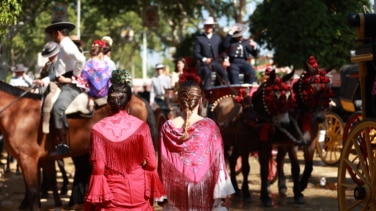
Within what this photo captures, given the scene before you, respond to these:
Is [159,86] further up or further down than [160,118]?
further up

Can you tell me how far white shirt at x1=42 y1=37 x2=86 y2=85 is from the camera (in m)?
11.2

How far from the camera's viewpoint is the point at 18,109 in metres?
11.3

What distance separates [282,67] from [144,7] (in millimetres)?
12899

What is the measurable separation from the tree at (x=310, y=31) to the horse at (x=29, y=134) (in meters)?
8.00

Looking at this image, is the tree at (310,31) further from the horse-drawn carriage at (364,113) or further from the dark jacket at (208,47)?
the horse-drawn carriage at (364,113)

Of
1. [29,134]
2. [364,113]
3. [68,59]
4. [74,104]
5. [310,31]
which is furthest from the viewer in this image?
[310,31]

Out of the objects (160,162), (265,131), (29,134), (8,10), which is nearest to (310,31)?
(265,131)

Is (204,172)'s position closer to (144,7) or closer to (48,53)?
(48,53)

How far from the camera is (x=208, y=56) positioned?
1521 cm

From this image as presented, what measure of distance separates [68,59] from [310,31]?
8.73 m

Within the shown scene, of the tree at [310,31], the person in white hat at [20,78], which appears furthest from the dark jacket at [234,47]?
the person in white hat at [20,78]

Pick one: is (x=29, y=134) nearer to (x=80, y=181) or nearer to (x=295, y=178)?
(x=80, y=181)

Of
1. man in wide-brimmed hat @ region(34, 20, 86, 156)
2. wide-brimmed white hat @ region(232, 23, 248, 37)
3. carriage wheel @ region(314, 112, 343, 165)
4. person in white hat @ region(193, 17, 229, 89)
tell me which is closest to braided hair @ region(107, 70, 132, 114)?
man in wide-brimmed hat @ region(34, 20, 86, 156)

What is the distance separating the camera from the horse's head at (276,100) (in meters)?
12.0
